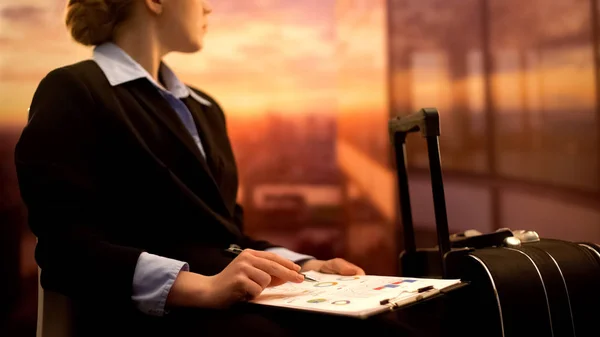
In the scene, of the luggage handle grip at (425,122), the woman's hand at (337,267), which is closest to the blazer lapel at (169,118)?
the woman's hand at (337,267)

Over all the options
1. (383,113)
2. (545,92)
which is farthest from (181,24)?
(545,92)

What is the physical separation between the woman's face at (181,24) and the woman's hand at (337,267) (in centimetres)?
56

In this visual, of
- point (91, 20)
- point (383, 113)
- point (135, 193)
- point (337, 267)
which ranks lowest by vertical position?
point (337, 267)

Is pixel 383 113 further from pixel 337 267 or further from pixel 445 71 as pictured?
pixel 337 267

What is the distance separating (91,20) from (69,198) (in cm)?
45

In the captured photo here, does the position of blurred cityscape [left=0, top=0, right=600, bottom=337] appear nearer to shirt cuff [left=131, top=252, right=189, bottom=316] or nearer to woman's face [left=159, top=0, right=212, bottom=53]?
woman's face [left=159, top=0, right=212, bottom=53]

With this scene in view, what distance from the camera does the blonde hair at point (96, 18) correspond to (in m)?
1.14

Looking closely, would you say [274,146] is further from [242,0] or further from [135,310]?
[135,310]

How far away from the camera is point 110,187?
0.98 meters

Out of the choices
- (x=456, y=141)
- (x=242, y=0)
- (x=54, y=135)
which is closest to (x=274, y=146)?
(x=242, y=0)

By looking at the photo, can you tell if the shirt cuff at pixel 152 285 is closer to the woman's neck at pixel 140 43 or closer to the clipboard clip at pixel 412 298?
the clipboard clip at pixel 412 298

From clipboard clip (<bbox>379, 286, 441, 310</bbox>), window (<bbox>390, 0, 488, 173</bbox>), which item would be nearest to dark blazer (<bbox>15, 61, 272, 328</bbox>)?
clipboard clip (<bbox>379, 286, 441, 310</bbox>)

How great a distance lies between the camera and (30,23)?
6.07 ft

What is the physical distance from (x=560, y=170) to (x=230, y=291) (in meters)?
1.67
